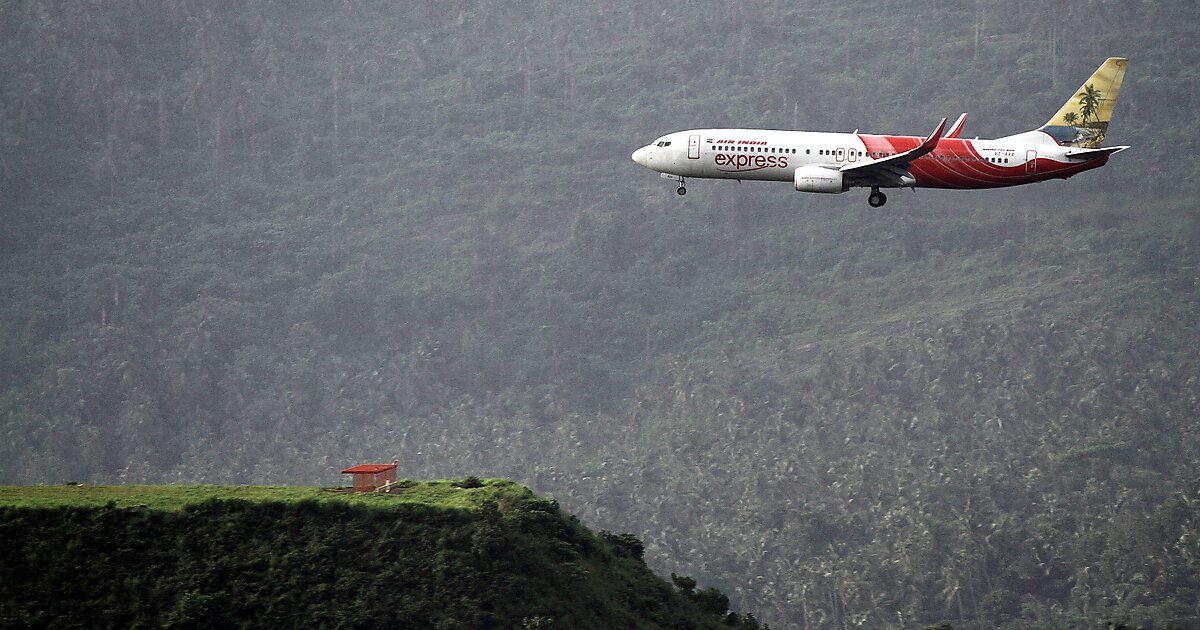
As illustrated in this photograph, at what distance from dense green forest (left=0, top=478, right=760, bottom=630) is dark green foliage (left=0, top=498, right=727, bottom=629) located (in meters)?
0.05

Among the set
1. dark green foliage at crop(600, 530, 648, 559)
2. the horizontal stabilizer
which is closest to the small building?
dark green foliage at crop(600, 530, 648, 559)

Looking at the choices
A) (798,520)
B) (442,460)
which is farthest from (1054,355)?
(442,460)

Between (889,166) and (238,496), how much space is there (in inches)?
1314

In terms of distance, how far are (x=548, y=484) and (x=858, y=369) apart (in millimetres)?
41684

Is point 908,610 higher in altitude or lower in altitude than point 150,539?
lower

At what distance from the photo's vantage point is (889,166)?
70812mm

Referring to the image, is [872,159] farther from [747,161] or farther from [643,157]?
[643,157]

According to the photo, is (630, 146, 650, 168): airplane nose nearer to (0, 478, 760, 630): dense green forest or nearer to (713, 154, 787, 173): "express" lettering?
(713, 154, 787, 173): "express" lettering

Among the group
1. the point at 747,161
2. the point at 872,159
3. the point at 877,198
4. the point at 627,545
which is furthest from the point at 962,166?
the point at 627,545

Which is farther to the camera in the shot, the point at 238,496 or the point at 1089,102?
the point at 1089,102

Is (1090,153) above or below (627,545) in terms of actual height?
above

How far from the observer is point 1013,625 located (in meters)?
150

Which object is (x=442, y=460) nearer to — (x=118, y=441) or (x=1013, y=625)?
(x=118, y=441)

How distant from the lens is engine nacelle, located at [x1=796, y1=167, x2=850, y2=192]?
71000 millimetres
